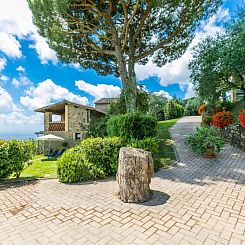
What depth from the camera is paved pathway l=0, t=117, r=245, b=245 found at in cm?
297

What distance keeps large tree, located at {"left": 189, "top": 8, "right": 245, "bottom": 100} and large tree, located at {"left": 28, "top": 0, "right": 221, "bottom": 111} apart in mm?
1591

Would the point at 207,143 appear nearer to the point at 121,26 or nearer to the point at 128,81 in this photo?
the point at 128,81

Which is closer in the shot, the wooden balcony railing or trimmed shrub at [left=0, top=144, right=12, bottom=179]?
trimmed shrub at [left=0, top=144, right=12, bottom=179]

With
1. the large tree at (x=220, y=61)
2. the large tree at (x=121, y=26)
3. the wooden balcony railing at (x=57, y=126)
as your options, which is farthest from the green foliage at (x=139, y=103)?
the wooden balcony railing at (x=57, y=126)

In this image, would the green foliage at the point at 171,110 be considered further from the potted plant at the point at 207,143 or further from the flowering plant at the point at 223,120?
the potted plant at the point at 207,143

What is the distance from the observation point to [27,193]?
5203mm

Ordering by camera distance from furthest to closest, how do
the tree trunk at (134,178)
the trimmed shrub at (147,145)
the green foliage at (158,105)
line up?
the green foliage at (158,105)
the trimmed shrub at (147,145)
the tree trunk at (134,178)

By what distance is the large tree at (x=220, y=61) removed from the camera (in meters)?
10.6

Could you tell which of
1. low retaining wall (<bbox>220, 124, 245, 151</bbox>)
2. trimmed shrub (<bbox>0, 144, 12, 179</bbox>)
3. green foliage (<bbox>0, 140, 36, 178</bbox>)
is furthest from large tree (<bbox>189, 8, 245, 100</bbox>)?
trimmed shrub (<bbox>0, 144, 12, 179</bbox>)

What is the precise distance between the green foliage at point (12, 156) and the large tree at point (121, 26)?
712 centimetres

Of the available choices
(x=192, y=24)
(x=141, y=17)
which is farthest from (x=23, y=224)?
(x=192, y=24)

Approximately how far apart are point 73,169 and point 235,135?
9500 mm

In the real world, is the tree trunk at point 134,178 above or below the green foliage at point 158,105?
below

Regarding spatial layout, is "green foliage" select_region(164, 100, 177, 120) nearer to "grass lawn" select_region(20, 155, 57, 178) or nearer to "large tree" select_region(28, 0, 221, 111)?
"large tree" select_region(28, 0, 221, 111)
